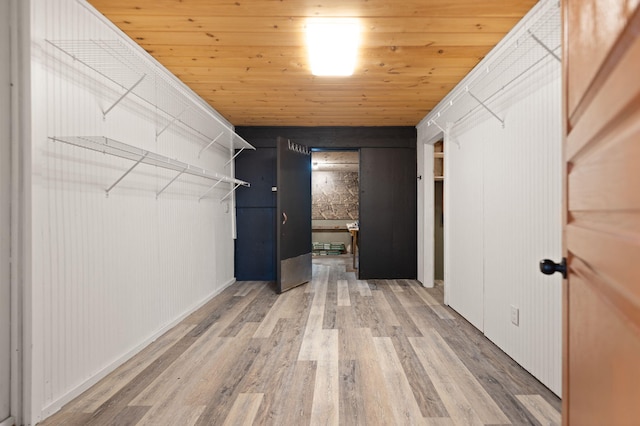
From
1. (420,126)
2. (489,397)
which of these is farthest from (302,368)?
(420,126)

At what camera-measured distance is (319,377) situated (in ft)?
6.21

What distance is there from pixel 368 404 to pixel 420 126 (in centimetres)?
365

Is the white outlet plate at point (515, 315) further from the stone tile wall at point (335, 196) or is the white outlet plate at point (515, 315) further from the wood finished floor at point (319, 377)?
the stone tile wall at point (335, 196)

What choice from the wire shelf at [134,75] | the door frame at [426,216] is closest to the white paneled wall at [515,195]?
the door frame at [426,216]

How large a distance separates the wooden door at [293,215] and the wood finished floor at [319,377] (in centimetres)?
95

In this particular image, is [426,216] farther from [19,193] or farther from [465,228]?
[19,193]

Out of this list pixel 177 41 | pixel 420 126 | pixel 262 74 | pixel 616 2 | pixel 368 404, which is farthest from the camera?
pixel 420 126

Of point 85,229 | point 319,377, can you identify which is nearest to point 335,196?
point 319,377

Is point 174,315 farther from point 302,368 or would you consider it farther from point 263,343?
point 302,368

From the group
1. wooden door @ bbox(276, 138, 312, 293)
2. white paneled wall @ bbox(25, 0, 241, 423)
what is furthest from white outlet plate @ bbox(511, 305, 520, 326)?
white paneled wall @ bbox(25, 0, 241, 423)

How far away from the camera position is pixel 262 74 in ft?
8.80

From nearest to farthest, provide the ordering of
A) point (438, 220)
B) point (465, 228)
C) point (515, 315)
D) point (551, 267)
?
1. point (551, 267)
2. point (515, 315)
3. point (465, 228)
4. point (438, 220)

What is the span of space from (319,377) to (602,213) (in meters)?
1.68

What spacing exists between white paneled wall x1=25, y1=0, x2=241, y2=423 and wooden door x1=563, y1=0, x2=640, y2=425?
213 centimetres
